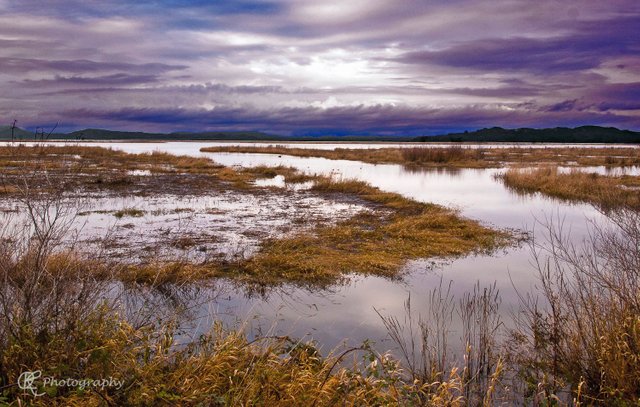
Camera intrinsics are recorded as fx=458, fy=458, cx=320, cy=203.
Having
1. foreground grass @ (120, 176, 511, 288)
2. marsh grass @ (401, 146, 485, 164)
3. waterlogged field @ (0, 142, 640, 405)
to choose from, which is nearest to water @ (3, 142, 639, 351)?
waterlogged field @ (0, 142, 640, 405)

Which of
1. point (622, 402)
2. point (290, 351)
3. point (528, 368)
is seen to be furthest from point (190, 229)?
point (622, 402)

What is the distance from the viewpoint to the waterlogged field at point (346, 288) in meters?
5.33

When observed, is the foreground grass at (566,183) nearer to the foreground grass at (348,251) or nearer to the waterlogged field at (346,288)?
the waterlogged field at (346,288)

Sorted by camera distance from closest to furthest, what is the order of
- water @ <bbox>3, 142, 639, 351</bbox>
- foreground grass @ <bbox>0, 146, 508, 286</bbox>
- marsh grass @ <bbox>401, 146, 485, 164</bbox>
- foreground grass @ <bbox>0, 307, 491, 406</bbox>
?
1. foreground grass @ <bbox>0, 307, 491, 406</bbox>
2. water @ <bbox>3, 142, 639, 351</bbox>
3. foreground grass @ <bbox>0, 146, 508, 286</bbox>
4. marsh grass @ <bbox>401, 146, 485, 164</bbox>

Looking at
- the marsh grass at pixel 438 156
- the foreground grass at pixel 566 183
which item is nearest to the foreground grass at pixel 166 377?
the foreground grass at pixel 566 183

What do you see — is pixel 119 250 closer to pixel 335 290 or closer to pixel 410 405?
pixel 335 290

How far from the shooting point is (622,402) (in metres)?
4.96

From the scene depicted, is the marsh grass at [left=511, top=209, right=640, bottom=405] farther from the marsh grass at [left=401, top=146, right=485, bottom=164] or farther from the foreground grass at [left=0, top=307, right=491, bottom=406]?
the marsh grass at [left=401, top=146, right=485, bottom=164]

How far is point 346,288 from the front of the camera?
10.1 meters

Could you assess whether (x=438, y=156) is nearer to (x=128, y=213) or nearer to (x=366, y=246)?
(x=128, y=213)

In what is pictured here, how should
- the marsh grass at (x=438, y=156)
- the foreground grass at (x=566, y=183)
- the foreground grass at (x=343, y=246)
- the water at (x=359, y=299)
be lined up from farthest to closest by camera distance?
the marsh grass at (x=438, y=156) < the foreground grass at (x=566, y=183) < the foreground grass at (x=343, y=246) < the water at (x=359, y=299)

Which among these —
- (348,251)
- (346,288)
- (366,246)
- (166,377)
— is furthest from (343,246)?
(166,377)

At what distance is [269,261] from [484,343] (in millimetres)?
6076

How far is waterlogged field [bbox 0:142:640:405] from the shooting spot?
533cm
